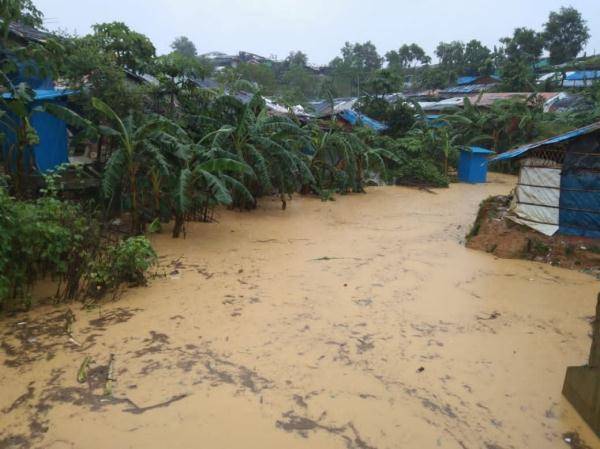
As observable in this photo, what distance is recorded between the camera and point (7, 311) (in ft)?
15.5

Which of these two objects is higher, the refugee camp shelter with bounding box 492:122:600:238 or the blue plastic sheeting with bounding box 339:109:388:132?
the blue plastic sheeting with bounding box 339:109:388:132

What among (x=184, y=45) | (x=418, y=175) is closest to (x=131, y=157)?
(x=418, y=175)

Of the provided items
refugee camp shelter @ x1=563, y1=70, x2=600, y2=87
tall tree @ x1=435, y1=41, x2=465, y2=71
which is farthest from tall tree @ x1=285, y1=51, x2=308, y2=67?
refugee camp shelter @ x1=563, y1=70, x2=600, y2=87

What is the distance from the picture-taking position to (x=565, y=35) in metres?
39.0

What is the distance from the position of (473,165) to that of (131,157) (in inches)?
613

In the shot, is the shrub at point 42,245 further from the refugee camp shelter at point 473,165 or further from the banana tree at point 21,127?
the refugee camp shelter at point 473,165

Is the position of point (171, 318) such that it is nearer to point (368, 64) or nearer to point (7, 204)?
point (7, 204)

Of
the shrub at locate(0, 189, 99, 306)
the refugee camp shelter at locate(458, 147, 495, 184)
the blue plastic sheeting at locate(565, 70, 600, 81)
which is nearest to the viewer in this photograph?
the shrub at locate(0, 189, 99, 306)

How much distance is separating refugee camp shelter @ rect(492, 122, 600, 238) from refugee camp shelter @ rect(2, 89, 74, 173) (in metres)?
8.35

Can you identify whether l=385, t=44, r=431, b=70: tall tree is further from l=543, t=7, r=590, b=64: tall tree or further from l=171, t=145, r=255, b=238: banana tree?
l=171, t=145, r=255, b=238: banana tree

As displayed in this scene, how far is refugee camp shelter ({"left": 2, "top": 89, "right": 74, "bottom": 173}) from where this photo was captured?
25.9ft

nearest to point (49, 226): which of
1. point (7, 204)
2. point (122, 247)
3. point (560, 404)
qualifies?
point (7, 204)

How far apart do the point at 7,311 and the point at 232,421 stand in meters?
3.02

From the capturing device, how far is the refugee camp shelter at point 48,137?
7895 millimetres
